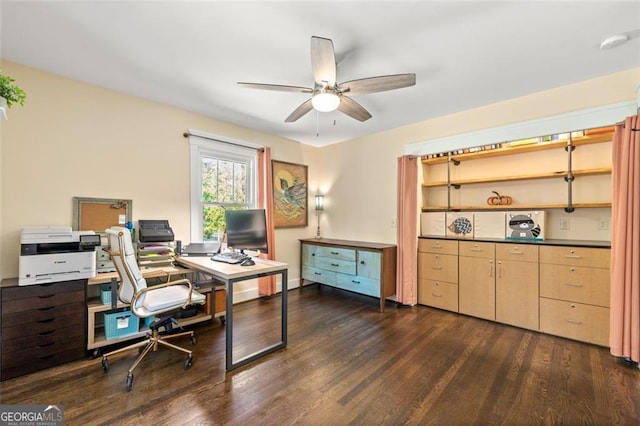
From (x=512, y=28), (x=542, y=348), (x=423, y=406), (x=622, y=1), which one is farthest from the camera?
(x=542, y=348)

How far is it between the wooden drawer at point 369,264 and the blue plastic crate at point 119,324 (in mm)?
2664

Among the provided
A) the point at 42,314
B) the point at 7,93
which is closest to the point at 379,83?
the point at 7,93

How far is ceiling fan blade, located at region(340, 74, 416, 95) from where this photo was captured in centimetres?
201

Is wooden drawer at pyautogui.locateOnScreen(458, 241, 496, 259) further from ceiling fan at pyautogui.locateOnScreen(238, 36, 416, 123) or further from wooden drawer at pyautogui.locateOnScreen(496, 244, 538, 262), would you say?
ceiling fan at pyautogui.locateOnScreen(238, 36, 416, 123)

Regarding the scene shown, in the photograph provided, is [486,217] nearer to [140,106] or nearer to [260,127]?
[260,127]

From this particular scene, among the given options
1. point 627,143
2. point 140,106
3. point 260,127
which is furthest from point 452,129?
point 140,106

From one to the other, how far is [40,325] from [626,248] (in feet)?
15.7

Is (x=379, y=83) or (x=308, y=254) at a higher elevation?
(x=379, y=83)

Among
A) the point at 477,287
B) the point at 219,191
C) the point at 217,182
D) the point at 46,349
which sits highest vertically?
the point at 217,182

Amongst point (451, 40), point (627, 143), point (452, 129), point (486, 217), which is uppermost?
point (451, 40)

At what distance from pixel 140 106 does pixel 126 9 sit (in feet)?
5.05

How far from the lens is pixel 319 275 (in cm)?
439

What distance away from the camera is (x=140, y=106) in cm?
308
